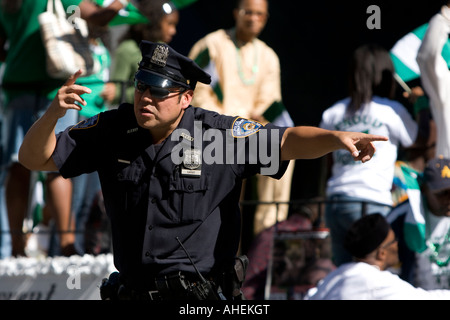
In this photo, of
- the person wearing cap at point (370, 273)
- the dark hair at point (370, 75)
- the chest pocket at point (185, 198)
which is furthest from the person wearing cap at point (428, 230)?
the chest pocket at point (185, 198)

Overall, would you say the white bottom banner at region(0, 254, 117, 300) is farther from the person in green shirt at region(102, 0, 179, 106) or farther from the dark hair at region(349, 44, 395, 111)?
the dark hair at region(349, 44, 395, 111)

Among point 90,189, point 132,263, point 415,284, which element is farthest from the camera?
point 90,189

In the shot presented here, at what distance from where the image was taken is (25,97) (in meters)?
6.57

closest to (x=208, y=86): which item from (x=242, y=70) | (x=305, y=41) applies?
(x=242, y=70)

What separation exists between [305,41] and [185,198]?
4484 mm

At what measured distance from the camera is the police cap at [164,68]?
160 inches

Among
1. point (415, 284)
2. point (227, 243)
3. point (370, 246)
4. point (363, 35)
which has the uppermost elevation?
point (363, 35)

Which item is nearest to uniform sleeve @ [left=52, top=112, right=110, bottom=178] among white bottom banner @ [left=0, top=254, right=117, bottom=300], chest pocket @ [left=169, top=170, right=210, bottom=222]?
chest pocket @ [left=169, top=170, right=210, bottom=222]

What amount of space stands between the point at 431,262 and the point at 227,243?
6.88ft

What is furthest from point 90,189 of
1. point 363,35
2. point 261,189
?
point 363,35

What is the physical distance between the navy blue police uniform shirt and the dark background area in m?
3.63

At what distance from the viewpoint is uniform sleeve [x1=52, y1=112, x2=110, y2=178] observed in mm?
4102
